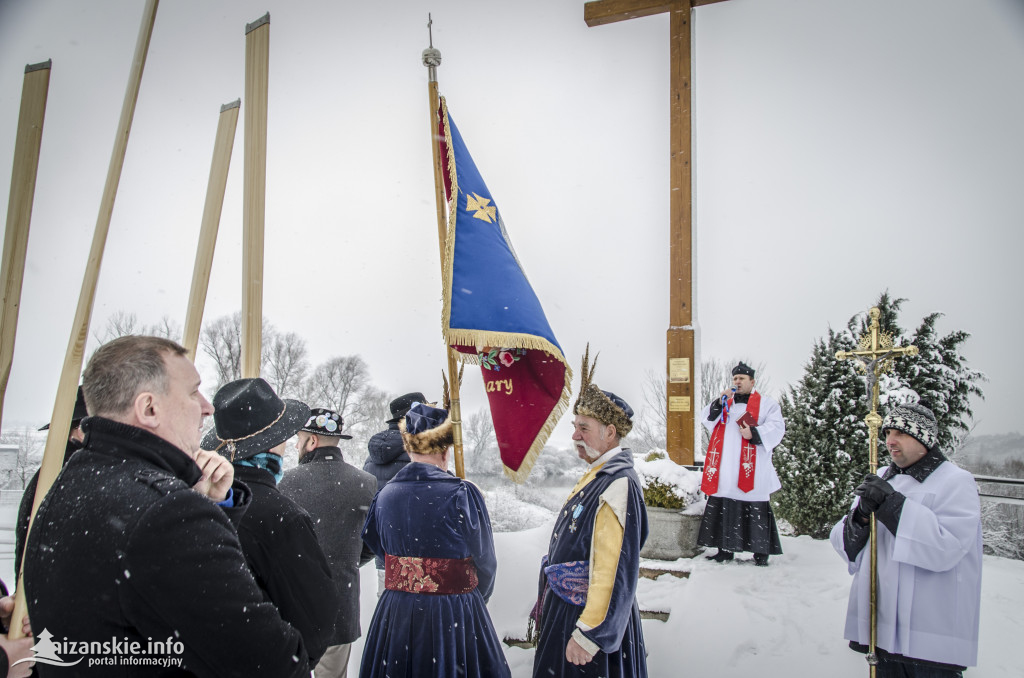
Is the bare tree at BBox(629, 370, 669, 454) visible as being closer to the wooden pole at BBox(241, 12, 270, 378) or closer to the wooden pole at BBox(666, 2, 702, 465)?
the wooden pole at BBox(666, 2, 702, 465)

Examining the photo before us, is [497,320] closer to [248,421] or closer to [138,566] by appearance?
[248,421]

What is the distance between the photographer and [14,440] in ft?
21.5

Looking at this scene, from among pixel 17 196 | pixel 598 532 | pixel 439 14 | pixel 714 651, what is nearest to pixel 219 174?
pixel 17 196

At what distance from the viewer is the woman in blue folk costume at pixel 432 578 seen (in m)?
2.71

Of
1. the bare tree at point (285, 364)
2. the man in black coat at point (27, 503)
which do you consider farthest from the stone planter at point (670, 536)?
the bare tree at point (285, 364)

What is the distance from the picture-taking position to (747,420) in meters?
5.50

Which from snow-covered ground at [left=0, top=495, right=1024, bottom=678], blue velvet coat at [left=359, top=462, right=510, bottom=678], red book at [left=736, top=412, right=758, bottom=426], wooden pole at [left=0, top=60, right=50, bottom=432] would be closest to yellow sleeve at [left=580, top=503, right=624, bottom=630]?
blue velvet coat at [left=359, top=462, right=510, bottom=678]

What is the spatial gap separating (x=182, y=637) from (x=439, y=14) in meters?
12.6

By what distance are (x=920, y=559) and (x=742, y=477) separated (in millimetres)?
2524

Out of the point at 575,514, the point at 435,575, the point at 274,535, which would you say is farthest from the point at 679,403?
the point at 274,535

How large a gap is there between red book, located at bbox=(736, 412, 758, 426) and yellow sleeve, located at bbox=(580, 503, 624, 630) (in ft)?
11.1

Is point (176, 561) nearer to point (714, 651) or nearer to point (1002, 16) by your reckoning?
point (714, 651)

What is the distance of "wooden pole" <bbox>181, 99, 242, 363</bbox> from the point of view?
9.17 ft

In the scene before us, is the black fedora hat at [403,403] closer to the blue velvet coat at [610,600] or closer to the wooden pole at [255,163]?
the wooden pole at [255,163]
